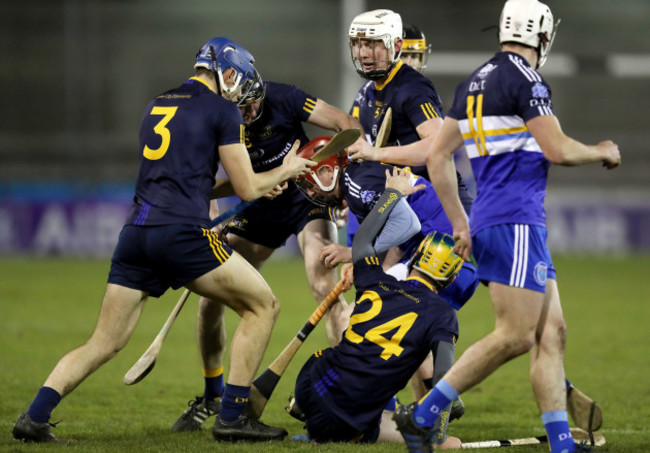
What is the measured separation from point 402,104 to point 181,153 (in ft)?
5.43

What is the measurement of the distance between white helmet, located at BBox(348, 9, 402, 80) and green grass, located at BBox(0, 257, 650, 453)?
233cm

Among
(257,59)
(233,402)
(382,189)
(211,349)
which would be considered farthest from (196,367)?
(257,59)

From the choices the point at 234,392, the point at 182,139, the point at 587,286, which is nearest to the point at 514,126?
the point at 182,139

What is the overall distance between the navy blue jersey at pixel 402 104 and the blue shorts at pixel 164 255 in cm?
160

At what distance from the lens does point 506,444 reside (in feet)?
16.9

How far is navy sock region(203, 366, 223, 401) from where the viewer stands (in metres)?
5.97

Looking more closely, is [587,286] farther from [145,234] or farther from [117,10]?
[117,10]

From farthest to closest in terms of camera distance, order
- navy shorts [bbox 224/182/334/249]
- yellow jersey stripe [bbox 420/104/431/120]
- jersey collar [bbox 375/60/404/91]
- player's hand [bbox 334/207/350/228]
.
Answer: player's hand [bbox 334/207/350/228] < navy shorts [bbox 224/182/334/249] < jersey collar [bbox 375/60/404/91] < yellow jersey stripe [bbox 420/104/431/120]

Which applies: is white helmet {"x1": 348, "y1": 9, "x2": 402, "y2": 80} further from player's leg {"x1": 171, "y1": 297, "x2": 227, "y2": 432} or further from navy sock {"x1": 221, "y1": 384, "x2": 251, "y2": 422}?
navy sock {"x1": 221, "y1": 384, "x2": 251, "y2": 422}

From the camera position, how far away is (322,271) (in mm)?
6195

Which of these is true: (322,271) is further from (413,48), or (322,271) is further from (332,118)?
(413,48)

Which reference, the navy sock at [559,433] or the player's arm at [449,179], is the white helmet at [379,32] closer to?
the player's arm at [449,179]

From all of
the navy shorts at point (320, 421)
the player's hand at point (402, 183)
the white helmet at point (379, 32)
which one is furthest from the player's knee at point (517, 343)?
the white helmet at point (379, 32)

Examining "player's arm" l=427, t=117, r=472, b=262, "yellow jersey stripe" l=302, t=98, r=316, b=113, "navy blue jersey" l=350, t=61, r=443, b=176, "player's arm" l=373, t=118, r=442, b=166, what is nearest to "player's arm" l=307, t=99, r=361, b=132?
"yellow jersey stripe" l=302, t=98, r=316, b=113
